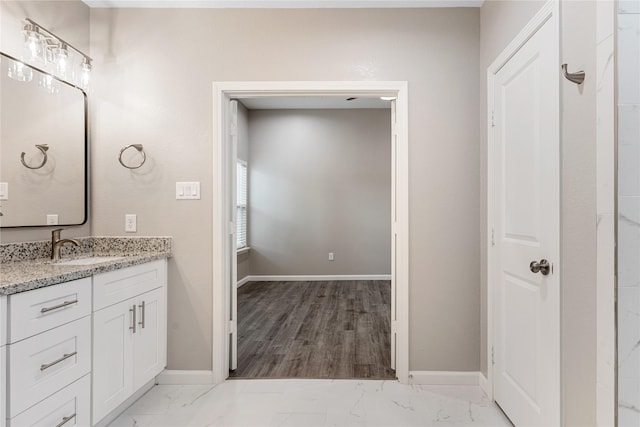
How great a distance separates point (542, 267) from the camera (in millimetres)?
1570

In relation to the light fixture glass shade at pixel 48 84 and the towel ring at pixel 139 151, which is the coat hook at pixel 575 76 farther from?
the light fixture glass shade at pixel 48 84

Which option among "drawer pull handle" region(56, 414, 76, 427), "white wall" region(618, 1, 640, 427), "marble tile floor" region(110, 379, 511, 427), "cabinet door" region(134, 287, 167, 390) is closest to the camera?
"white wall" region(618, 1, 640, 427)

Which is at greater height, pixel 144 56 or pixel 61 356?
pixel 144 56

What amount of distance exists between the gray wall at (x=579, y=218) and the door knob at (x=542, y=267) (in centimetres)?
10

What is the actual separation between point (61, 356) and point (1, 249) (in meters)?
0.75

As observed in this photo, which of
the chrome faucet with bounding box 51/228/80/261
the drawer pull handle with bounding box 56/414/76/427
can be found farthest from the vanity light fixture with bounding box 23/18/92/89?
the drawer pull handle with bounding box 56/414/76/427

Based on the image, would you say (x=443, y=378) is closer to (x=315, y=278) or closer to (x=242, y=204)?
(x=315, y=278)

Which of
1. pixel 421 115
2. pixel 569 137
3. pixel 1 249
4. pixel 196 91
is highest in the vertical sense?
pixel 196 91

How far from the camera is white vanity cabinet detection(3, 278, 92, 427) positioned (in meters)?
1.29

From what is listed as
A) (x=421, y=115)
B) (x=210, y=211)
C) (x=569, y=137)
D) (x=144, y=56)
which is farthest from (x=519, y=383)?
(x=144, y=56)

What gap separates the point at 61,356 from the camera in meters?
1.51

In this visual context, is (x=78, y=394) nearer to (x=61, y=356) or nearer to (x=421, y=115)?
(x=61, y=356)

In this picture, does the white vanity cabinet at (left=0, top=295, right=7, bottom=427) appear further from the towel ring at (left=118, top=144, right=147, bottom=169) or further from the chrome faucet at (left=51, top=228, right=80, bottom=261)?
the towel ring at (left=118, top=144, right=147, bottom=169)

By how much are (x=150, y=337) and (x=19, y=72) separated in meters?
1.68
